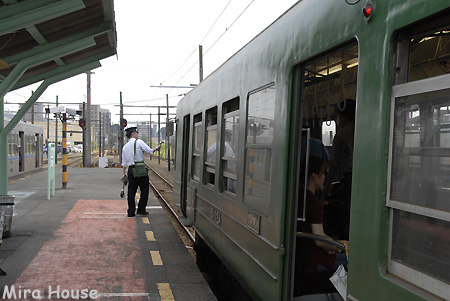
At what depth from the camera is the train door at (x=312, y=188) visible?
9.84ft

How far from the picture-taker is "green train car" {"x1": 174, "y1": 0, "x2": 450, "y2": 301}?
1.75 meters

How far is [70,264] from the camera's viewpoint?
5.63 meters

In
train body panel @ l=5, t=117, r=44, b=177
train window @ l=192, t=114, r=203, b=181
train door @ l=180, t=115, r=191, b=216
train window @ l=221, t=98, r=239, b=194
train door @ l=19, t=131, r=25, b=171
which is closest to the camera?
train window @ l=221, t=98, r=239, b=194

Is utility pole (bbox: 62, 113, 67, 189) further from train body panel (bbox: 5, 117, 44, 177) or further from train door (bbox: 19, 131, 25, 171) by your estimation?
train door (bbox: 19, 131, 25, 171)

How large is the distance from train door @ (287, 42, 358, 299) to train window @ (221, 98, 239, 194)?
0.80 meters

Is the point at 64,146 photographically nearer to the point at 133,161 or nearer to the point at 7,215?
the point at 133,161

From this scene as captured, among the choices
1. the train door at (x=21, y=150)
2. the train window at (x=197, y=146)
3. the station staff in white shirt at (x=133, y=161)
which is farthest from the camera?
the train door at (x=21, y=150)

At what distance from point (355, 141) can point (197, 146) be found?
4337 millimetres

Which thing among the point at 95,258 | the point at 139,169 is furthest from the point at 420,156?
the point at 139,169

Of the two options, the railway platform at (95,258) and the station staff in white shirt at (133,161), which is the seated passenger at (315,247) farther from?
the station staff in white shirt at (133,161)

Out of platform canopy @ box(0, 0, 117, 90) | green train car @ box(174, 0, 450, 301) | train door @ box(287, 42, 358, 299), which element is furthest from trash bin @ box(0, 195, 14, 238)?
train door @ box(287, 42, 358, 299)

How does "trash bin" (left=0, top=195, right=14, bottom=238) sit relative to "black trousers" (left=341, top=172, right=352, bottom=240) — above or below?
below

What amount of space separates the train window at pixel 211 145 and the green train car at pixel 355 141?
12 centimetres

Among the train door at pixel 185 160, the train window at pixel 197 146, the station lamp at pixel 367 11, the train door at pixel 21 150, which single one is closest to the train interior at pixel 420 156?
the station lamp at pixel 367 11
